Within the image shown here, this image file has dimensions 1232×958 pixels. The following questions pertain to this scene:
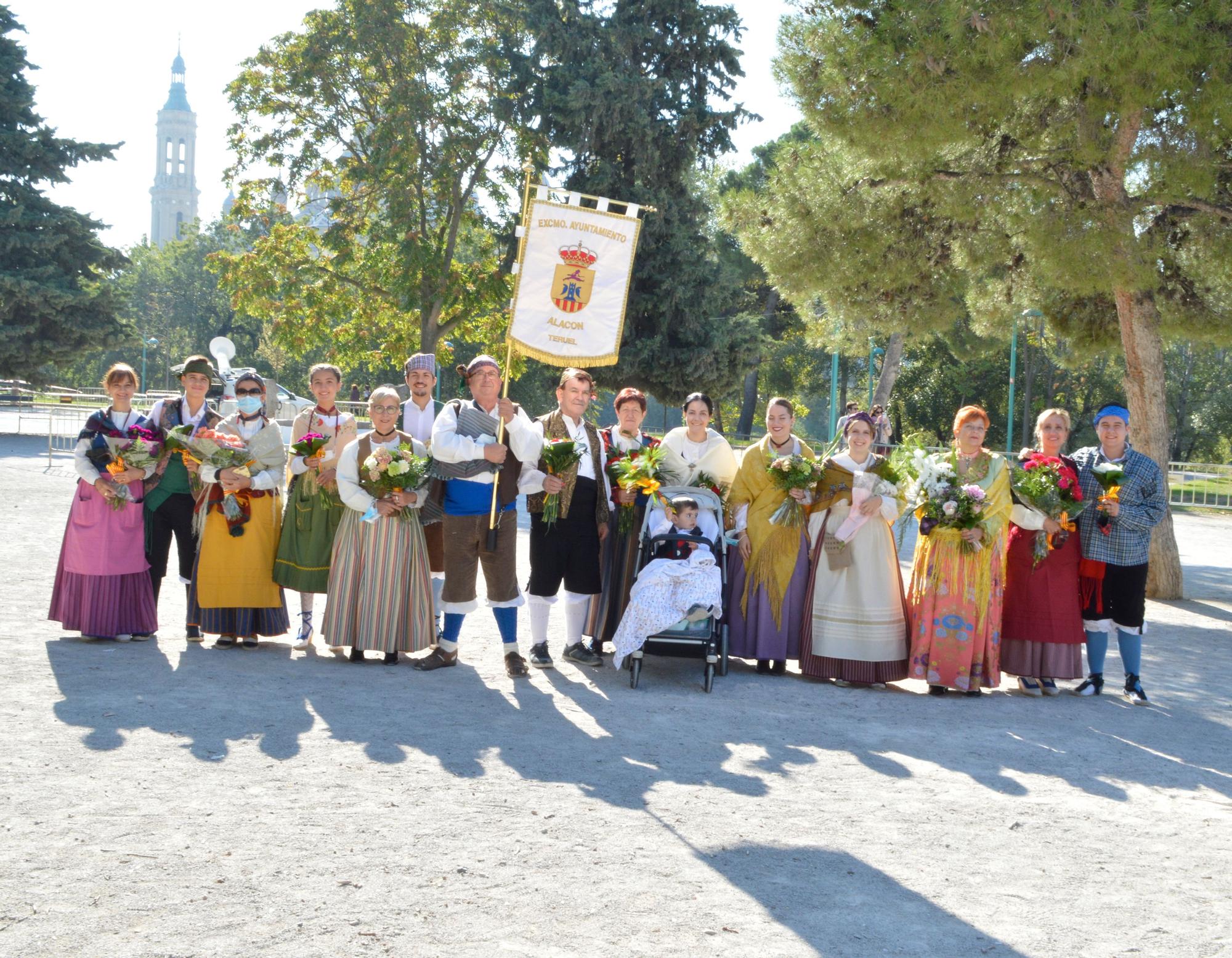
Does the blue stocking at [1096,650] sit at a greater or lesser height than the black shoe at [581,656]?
greater

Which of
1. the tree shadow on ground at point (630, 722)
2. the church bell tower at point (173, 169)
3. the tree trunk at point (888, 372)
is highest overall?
the church bell tower at point (173, 169)

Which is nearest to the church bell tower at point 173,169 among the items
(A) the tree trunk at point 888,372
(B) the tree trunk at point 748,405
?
(B) the tree trunk at point 748,405

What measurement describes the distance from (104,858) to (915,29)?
10573 mm

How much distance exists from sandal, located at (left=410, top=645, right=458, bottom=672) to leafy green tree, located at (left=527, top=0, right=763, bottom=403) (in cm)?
1993

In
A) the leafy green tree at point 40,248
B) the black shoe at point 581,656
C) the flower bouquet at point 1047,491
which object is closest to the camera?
the flower bouquet at point 1047,491

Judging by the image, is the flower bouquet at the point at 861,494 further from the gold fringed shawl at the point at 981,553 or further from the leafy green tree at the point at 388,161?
the leafy green tree at the point at 388,161

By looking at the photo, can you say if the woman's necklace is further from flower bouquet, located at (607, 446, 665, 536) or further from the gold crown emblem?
the gold crown emblem

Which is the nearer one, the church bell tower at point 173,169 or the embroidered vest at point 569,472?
the embroidered vest at point 569,472

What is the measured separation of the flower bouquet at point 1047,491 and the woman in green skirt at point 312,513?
4785mm

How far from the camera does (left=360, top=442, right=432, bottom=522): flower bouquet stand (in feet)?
25.8

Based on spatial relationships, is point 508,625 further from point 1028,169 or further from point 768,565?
point 1028,169

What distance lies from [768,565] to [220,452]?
3.97 m

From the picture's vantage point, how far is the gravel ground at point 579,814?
4.07 m

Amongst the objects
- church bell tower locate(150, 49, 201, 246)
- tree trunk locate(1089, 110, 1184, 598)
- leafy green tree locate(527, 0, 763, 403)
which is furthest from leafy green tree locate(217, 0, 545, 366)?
church bell tower locate(150, 49, 201, 246)
